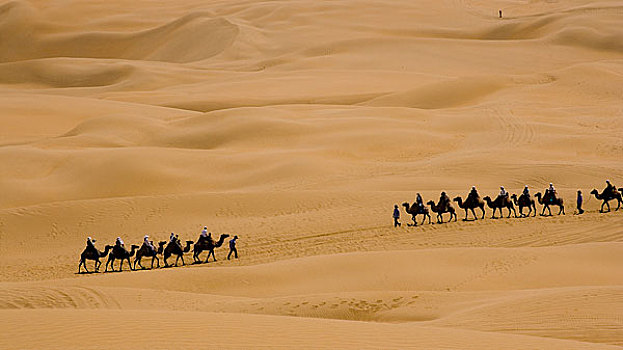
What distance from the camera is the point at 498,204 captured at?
18.5 m

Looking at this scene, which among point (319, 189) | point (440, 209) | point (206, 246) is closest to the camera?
point (206, 246)

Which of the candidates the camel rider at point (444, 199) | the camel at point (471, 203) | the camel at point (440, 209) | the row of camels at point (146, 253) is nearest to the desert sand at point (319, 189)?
the camel at point (440, 209)

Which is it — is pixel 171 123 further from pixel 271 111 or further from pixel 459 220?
pixel 459 220

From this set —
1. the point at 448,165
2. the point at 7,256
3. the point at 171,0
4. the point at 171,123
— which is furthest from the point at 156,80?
the point at 171,0

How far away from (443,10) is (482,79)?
2939 cm

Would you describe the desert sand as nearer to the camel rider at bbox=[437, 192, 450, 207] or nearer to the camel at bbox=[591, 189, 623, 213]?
the camel at bbox=[591, 189, 623, 213]

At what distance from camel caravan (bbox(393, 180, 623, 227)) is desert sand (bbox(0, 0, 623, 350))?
354mm

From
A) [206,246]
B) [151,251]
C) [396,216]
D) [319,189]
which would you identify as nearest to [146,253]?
[151,251]

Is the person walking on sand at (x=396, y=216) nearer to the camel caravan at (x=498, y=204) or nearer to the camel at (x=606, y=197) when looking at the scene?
the camel caravan at (x=498, y=204)

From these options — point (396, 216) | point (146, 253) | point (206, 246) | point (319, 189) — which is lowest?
point (146, 253)

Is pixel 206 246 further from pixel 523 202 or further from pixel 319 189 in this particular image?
pixel 523 202

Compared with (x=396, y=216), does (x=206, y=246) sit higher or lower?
lower

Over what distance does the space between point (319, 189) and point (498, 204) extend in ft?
17.5

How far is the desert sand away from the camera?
33.0 feet
